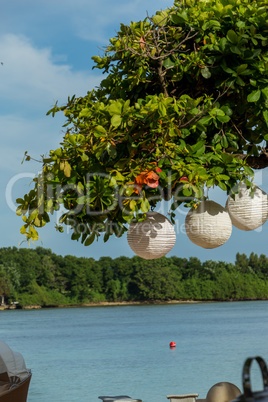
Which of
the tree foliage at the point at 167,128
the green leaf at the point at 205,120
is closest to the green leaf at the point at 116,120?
the tree foliage at the point at 167,128

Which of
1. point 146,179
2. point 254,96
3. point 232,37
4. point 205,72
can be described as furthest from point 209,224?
point 232,37

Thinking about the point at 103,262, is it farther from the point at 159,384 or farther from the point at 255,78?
the point at 255,78

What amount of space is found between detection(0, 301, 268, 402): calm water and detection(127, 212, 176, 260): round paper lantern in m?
17.2

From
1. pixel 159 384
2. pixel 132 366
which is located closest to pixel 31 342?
pixel 132 366

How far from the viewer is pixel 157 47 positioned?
10.9 ft

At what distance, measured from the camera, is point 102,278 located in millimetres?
67062

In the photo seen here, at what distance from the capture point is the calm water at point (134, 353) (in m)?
23.2

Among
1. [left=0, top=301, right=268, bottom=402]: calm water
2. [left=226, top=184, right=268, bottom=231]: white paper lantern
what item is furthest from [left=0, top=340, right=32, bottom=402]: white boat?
[left=0, top=301, right=268, bottom=402]: calm water

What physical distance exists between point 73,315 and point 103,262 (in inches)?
310

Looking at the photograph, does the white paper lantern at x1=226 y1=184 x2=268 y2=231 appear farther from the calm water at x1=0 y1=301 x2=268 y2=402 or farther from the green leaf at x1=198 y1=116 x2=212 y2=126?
the calm water at x1=0 y1=301 x2=268 y2=402

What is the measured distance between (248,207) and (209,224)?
31 centimetres

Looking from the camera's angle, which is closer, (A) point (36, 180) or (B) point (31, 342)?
(A) point (36, 180)

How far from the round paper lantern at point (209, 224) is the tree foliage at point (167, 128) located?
162mm

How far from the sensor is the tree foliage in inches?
125
